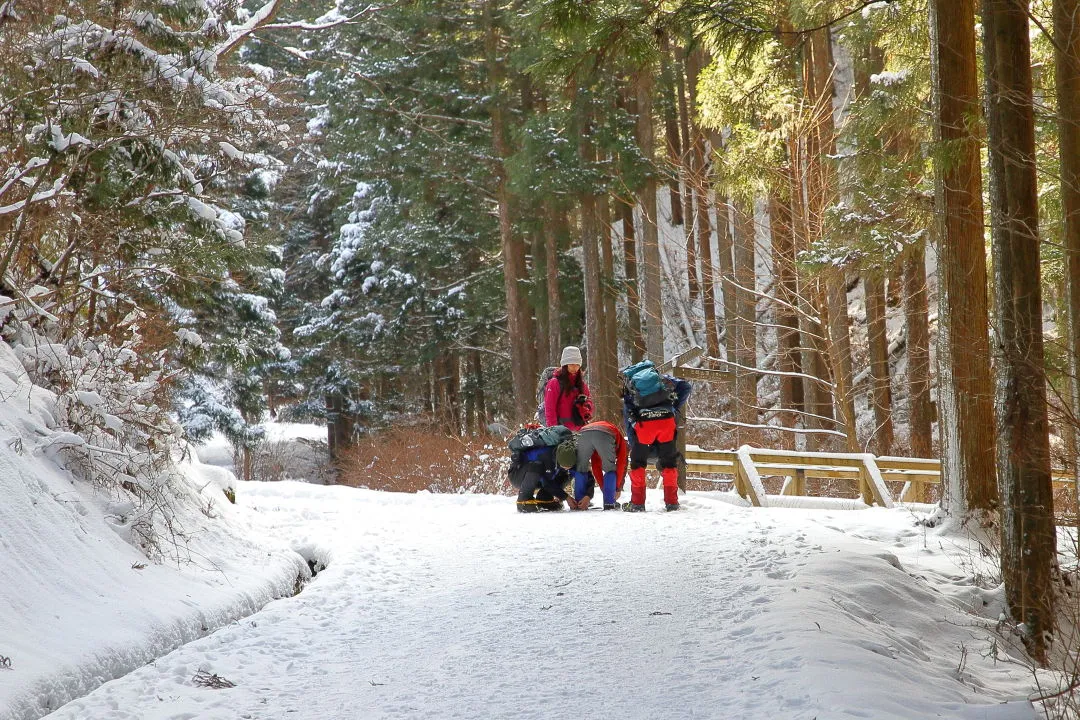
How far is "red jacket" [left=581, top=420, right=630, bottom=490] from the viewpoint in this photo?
428 inches

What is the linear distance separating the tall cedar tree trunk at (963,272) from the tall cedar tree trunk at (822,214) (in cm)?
678

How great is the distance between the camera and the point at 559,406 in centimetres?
1177

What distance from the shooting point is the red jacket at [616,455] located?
10.9 m

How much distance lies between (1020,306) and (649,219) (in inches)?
632

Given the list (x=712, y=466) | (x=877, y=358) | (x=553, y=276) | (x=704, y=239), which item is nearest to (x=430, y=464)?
(x=553, y=276)

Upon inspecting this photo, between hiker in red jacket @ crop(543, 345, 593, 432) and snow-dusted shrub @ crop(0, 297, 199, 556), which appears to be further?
hiker in red jacket @ crop(543, 345, 593, 432)

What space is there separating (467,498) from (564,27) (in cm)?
675

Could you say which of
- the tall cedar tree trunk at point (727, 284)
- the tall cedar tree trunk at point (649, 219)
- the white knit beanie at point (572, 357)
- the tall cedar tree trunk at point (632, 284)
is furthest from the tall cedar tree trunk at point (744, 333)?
the white knit beanie at point (572, 357)

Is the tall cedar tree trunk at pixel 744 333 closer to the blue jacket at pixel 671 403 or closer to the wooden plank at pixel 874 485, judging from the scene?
the wooden plank at pixel 874 485

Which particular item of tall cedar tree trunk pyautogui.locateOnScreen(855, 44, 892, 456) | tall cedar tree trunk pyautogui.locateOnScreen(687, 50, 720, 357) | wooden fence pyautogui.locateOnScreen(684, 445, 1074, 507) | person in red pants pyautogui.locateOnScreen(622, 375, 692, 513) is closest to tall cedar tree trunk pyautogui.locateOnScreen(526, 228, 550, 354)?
tall cedar tree trunk pyautogui.locateOnScreen(687, 50, 720, 357)

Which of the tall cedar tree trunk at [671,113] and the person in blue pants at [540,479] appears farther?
the tall cedar tree trunk at [671,113]

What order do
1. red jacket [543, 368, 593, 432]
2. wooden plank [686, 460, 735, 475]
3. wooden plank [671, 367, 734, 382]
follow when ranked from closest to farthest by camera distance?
red jacket [543, 368, 593, 432] < wooden plank [671, 367, 734, 382] < wooden plank [686, 460, 735, 475]

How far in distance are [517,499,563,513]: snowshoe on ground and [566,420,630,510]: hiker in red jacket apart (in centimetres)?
18

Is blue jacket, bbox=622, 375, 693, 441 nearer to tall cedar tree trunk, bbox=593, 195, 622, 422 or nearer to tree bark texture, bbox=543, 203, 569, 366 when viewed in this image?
tall cedar tree trunk, bbox=593, 195, 622, 422
